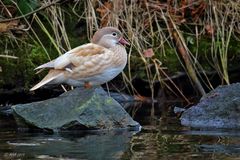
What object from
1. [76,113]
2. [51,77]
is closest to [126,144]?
[76,113]

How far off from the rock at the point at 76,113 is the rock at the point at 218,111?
Result: 1.85 ft

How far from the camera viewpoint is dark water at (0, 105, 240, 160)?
4.78m

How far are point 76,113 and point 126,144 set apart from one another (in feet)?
2.79

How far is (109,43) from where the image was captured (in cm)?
676

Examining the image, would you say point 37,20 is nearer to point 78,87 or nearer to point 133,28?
point 133,28

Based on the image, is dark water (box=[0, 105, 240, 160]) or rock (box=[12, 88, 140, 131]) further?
rock (box=[12, 88, 140, 131])

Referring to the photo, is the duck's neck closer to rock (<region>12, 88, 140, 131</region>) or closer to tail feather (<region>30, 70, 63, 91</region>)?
rock (<region>12, 88, 140, 131</region>)

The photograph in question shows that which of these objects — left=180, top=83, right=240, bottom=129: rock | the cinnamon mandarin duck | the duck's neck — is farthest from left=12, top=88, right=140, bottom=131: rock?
left=180, top=83, right=240, bottom=129: rock

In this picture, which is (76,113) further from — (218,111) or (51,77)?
(218,111)

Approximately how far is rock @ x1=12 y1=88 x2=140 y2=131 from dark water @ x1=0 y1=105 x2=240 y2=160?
9 centimetres

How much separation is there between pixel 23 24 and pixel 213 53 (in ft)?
7.17

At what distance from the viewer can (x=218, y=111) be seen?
636 centimetres

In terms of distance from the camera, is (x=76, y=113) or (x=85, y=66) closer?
(x=76, y=113)

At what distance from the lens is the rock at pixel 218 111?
20.5 feet
